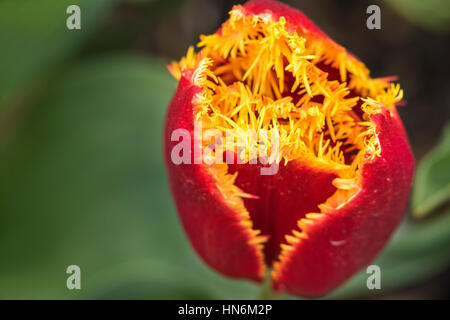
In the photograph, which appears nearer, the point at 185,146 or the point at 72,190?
the point at 185,146

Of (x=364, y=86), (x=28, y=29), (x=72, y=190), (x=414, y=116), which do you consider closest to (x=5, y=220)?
(x=72, y=190)

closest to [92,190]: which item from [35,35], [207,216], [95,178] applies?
[95,178]

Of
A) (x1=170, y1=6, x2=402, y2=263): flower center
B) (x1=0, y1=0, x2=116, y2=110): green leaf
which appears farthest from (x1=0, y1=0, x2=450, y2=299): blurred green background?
(x1=170, y1=6, x2=402, y2=263): flower center

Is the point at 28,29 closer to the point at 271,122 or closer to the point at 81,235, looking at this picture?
the point at 81,235

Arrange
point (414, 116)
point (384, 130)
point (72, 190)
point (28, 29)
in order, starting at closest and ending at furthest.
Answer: point (384, 130) < point (28, 29) < point (72, 190) < point (414, 116)

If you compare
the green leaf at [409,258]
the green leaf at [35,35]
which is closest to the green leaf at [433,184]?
the green leaf at [409,258]

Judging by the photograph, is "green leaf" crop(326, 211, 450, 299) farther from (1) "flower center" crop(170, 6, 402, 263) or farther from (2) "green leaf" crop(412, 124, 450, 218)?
(1) "flower center" crop(170, 6, 402, 263)

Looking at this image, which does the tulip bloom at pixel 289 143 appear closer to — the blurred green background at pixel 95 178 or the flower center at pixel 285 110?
the flower center at pixel 285 110
